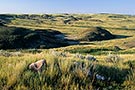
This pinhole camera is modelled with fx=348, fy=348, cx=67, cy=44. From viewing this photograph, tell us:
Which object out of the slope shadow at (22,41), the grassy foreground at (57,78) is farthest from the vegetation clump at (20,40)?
the grassy foreground at (57,78)

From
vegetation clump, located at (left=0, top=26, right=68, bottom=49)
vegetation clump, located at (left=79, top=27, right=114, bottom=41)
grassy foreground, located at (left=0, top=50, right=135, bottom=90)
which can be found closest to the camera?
grassy foreground, located at (left=0, top=50, right=135, bottom=90)

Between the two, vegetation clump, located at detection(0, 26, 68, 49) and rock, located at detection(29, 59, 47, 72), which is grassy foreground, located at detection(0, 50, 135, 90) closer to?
rock, located at detection(29, 59, 47, 72)

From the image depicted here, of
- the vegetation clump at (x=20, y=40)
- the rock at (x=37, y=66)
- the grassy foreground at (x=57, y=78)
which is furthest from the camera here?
the vegetation clump at (x=20, y=40)

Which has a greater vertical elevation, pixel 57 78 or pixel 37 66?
pixel 37 66

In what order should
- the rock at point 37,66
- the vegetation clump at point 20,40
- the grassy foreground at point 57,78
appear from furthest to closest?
the vegetation clump at point 20,40 < the rock at point 37,66 < the grassy foreground at point 57,78

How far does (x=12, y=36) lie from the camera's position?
2569 inches

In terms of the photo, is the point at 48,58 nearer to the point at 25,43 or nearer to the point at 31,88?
the point at 31,88

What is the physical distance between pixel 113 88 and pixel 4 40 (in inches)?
2120

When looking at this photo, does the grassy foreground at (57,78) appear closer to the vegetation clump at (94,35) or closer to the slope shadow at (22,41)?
the slope shadow at (22,41)

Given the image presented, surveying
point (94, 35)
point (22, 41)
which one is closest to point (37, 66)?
point (22, 41)

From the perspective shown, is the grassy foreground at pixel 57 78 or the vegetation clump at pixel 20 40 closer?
the grassy foreground at pixel 57 78

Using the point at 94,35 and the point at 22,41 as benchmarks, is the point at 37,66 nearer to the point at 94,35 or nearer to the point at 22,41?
the point at 22,41

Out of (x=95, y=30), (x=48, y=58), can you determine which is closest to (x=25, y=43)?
(x=95, y=30)

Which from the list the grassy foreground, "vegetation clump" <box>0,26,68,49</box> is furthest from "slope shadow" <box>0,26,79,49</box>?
the grassy foreground
